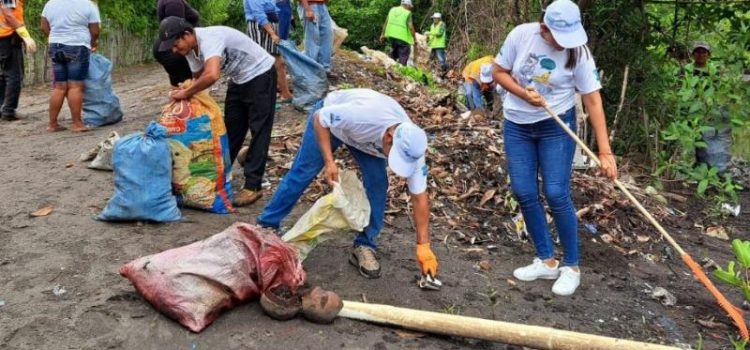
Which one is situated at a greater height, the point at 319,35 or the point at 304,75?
the point at 319,35

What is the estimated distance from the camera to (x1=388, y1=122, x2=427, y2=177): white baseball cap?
320 cm

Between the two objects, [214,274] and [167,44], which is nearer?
[214,274]

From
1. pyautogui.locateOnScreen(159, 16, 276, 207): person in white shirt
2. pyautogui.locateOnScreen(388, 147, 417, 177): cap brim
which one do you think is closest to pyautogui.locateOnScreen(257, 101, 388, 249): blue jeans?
pyautogui.locateOnScreen(388, 147, 417, 177): cap brim

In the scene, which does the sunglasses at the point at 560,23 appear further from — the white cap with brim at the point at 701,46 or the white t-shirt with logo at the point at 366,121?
the white cap with brim at the point at 701,46

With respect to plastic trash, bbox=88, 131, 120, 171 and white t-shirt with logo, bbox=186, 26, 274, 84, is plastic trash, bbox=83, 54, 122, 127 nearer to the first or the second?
plastic trash, bbox=88, 131, 120, 171

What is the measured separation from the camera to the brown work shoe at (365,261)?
388 cm

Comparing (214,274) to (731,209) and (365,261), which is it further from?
(731,209)

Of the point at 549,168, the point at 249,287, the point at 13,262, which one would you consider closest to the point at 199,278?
the point at 249,287

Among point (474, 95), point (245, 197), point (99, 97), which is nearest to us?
point (245, 197)

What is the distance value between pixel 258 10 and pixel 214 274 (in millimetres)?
4534

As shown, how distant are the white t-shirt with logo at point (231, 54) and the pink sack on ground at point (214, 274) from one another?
4.92 feet

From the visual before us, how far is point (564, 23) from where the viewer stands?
11.5ft

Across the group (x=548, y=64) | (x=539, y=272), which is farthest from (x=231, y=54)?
(x=539, y=272)

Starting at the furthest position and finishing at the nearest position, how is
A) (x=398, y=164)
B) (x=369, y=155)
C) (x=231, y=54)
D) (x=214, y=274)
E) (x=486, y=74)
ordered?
(x=486, y=74)
(x=231, y=54)
(x=369, y=155)
(x=398, y=164)
(x=214, y=274)
